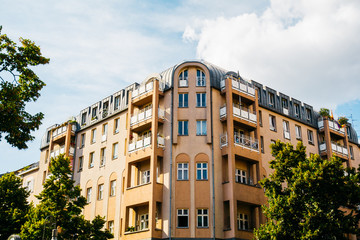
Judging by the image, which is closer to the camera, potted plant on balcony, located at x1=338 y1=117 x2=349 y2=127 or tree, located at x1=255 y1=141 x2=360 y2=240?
tree, located at x1=255 y1=141 x2=360 y2=240

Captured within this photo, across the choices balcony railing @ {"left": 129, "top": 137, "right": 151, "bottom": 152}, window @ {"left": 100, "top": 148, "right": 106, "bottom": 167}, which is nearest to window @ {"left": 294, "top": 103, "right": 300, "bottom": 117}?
balcony railing @ {"left": 129, "top": 137, "right": 151, "bottom": 152}

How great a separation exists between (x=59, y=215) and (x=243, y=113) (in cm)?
1942

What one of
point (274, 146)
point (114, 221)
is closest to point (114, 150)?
point (114, 221)

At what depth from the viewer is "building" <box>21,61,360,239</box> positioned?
125ft

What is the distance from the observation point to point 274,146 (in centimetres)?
3453

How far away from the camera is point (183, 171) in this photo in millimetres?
39656

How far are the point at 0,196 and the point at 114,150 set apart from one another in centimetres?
1238

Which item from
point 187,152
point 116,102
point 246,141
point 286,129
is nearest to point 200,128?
point 187,152

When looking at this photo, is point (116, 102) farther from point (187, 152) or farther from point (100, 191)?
point (187, 152)

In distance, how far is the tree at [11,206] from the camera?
40.7m

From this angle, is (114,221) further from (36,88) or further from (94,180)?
(36,88)

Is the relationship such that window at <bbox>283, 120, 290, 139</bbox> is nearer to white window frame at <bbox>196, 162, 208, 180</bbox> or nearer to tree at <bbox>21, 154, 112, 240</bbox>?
white window frame at <bbox>196, 162, 208, 180</bbox>

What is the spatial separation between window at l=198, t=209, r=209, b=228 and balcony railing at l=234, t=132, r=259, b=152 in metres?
7.24

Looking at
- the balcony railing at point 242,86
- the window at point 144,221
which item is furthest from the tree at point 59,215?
the balcony railing at point 242,86
